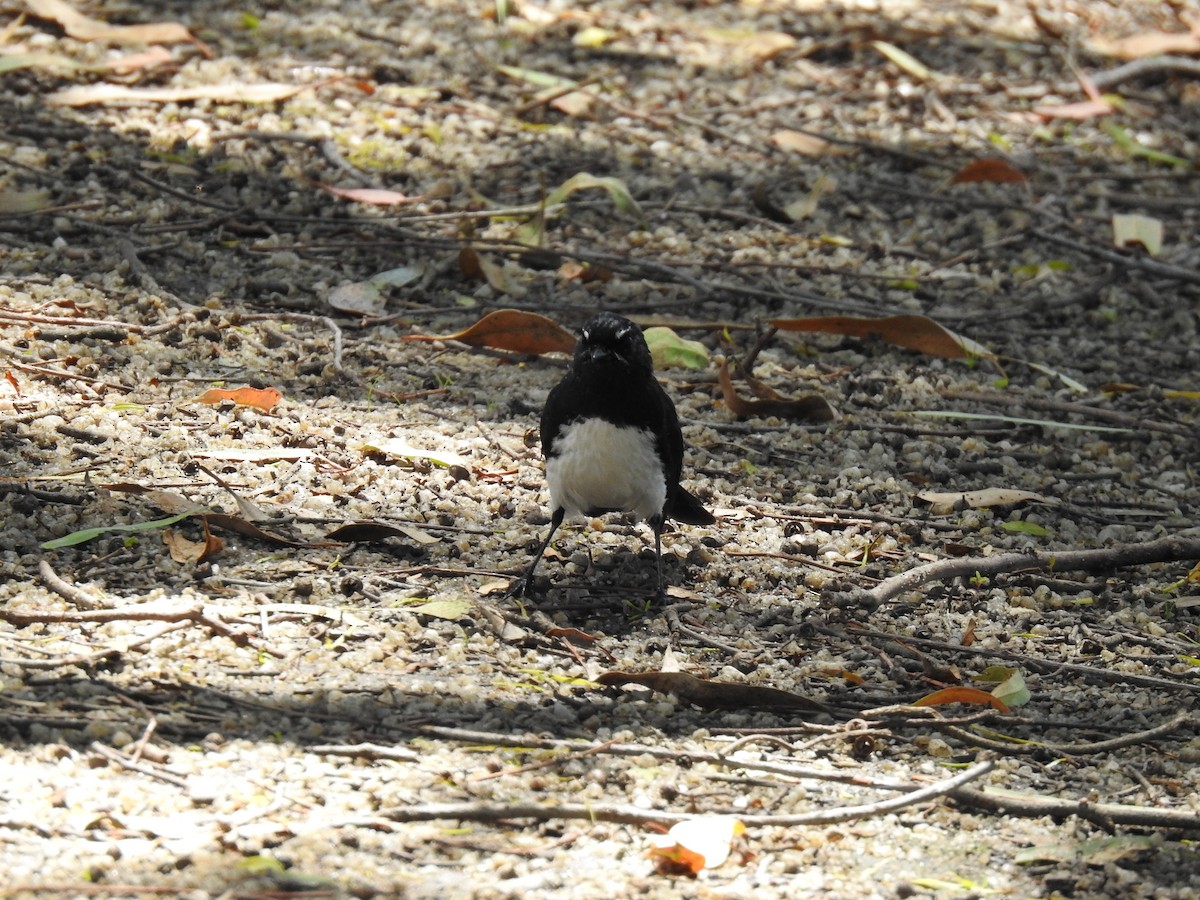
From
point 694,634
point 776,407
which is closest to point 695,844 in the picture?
point 694,634

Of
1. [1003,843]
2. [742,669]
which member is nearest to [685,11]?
[742,669]

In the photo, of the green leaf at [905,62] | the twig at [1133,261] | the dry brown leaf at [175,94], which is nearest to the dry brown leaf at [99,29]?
the dry brown leaf at [175,94]

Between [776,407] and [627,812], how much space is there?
8.85ft

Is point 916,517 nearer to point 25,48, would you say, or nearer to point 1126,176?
point 1126,176

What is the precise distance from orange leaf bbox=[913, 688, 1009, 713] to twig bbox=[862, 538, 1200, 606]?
0.67 meters

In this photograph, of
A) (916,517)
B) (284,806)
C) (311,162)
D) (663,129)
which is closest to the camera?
(284,806)

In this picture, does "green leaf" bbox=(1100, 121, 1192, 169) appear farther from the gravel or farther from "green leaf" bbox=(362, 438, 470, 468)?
"green leaf" bbox=(362, 438, 470, 468)

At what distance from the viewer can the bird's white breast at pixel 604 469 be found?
4.59 m

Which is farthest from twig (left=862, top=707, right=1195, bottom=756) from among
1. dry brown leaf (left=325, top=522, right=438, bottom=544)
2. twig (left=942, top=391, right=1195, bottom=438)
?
twig (left=942, top=391, right=1195, bottom=438)

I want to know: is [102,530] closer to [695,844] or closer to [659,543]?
[659,543]

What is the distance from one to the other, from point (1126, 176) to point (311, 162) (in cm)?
413

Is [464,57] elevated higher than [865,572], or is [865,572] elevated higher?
[464,57]

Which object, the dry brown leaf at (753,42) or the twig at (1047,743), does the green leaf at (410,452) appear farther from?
the dry brown leaf at (753,42)

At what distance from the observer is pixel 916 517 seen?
17.0 feet
